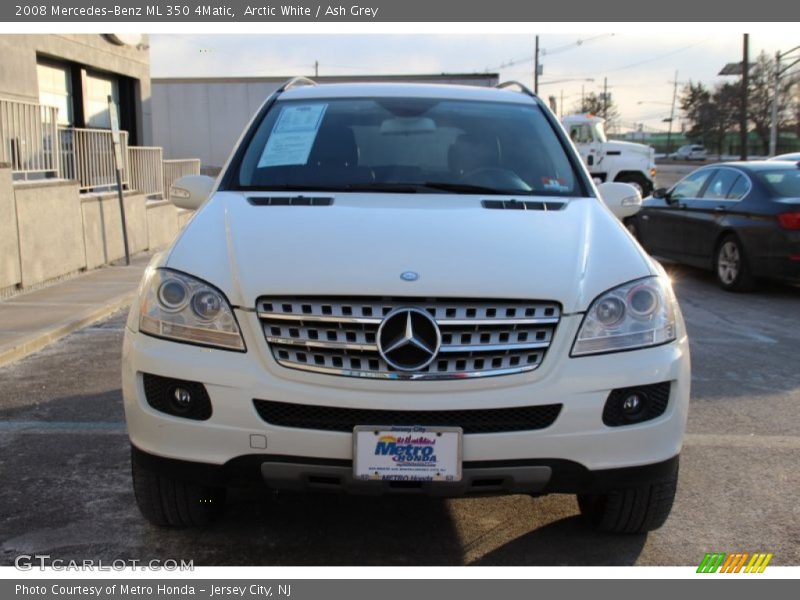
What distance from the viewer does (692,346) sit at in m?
7.19

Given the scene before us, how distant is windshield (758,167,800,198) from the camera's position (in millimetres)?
9844

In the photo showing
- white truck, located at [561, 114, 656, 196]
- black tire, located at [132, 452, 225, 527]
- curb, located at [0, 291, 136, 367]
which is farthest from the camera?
white truck, located at [561, 114, 656, 196]

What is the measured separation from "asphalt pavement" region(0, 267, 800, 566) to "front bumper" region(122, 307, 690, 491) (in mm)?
528

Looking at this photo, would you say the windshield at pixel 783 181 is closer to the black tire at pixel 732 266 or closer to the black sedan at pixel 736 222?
the black sedan at pixel 736 222

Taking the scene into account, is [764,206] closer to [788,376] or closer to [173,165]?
[788,376]

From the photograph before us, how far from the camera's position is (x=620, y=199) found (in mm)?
4574

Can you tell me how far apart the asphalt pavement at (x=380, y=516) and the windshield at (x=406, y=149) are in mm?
1434

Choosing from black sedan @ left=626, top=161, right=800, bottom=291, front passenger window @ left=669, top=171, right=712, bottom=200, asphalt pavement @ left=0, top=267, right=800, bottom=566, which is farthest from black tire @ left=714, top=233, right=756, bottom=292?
asphalt pavement @ left=0, top=267, right=800, bottom=566

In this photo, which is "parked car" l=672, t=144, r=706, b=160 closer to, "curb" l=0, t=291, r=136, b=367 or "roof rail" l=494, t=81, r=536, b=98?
"curb" l=0, t=291, r=136, b=367

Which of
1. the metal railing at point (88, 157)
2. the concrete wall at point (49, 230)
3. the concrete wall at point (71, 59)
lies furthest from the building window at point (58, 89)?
the concrete wall at point (49, 230)

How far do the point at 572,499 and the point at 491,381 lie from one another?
48.9 inches

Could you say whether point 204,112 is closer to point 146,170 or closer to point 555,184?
point 146,170

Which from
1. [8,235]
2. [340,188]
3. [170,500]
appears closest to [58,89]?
[8,235]

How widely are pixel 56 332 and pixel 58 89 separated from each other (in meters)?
9.76
